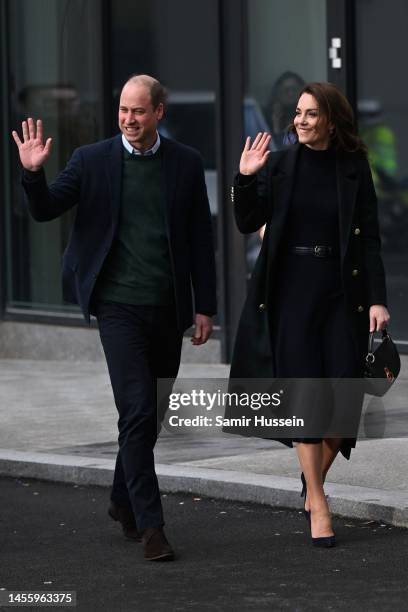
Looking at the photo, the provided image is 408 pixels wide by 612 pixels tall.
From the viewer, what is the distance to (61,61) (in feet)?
47.5

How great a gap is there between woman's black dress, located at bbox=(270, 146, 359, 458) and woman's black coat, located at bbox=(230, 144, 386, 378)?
42 millimetres

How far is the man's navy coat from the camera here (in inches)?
265

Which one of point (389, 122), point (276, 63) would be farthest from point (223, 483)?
point (276, 63)

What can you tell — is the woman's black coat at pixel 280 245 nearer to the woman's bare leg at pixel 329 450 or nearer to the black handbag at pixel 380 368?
the black handbag at pixel 380 368

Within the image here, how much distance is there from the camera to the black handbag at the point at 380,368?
6.75 m

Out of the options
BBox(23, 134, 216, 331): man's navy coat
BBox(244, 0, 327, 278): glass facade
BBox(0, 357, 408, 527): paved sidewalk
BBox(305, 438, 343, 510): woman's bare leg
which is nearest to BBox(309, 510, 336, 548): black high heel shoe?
BBox(305, 438, 343, 510): woman's bare leg

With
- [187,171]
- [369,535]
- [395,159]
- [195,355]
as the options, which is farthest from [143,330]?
[195,355]

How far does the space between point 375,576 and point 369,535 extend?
0.78m

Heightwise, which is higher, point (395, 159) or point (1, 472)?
point (395, 159)

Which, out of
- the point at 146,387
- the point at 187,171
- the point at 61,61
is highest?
the point at 61,61

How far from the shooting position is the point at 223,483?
7.95m

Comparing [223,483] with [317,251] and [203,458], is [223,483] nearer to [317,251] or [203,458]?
[203,458]

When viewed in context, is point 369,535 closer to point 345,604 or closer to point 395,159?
point 345,604

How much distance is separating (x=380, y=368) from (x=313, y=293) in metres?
0.39
